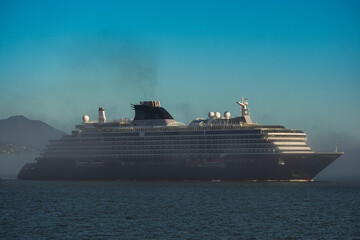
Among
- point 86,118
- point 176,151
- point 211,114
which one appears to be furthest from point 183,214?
point 86,118

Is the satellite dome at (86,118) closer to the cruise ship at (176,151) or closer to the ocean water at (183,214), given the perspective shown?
the cruise ship at (176,151)

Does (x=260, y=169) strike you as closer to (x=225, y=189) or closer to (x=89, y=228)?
(x=225, y=189)

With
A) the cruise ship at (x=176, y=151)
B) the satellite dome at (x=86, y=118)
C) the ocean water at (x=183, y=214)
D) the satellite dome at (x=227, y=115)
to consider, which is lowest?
the ocean water at (x=183, y=214)

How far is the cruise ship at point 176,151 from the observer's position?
117000mm

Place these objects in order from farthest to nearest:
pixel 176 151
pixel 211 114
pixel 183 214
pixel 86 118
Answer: pixel 86 118 → pixel 211 114 → pixel 176 151 → pixel 183 214

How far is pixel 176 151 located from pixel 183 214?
57769 mm

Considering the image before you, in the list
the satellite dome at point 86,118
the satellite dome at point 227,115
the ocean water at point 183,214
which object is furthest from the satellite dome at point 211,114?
the satellite dome at point 86,118

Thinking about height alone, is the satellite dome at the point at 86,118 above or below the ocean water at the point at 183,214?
above

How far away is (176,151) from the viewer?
415 feet

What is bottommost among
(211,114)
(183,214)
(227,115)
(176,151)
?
(183,214)

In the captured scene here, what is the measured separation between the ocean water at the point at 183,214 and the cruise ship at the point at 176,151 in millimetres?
14656

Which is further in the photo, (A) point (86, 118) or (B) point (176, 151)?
(A) point (86, 118)

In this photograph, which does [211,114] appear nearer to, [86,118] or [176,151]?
[176,151]

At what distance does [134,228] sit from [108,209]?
1583cm
